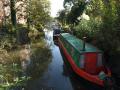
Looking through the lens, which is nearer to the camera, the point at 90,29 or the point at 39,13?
the point at 90,29

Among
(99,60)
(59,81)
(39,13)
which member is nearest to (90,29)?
(99,60)

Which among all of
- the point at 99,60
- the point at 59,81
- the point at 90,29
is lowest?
the point at 59,81

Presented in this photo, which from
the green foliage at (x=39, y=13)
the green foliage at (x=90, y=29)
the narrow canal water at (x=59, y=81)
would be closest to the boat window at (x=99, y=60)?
the narrow canal water at (x=59, y=81)

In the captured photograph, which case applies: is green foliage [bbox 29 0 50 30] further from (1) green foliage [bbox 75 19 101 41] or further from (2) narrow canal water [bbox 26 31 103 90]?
(2) narrow canal water [bbox 26 31 103 90]

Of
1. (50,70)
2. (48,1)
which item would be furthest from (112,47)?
(48,1)

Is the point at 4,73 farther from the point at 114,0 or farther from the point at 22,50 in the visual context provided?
the point at 22,50

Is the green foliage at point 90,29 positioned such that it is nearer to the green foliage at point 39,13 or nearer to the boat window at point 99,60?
the boat window at point 99,60

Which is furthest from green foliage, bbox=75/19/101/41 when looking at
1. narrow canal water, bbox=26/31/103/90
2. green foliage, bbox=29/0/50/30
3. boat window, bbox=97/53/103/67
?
green foliage, bbox=29/0/50/30

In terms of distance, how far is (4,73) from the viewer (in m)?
6.71

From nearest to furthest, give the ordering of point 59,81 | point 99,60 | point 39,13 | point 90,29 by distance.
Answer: point 99,60, point 59,81, point 90,29, point 39,13

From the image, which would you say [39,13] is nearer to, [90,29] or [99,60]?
[90,29]

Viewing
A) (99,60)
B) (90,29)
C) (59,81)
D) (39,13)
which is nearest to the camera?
(99,60)

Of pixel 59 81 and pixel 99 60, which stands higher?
pixel 99 60

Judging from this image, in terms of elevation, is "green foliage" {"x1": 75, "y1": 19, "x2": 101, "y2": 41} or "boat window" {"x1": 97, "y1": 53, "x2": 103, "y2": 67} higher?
"green foliage" {"x1": 75, "y1": 19, "x2": 101, "y2": 41}
